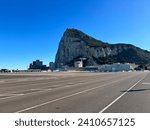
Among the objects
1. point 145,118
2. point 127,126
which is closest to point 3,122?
point 127,126

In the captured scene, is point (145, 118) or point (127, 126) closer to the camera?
point (127, 126)

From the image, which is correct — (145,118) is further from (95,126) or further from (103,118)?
(95,126)

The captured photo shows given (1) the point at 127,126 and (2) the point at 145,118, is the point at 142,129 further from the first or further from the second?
(2) the point at 145,118

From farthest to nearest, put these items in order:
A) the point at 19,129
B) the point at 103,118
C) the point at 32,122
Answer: the point at 103,118 < the point at 32,122 < the point at 19,129

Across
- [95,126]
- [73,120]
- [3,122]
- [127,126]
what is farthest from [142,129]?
[3,122]

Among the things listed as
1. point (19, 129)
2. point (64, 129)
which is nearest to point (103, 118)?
point (64, 129)

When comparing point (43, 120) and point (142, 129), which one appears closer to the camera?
point (142, 129)

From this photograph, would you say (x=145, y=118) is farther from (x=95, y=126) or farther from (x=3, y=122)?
(x=3, y=122)

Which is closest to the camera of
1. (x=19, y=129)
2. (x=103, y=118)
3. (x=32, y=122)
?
(x=19, y=129)
